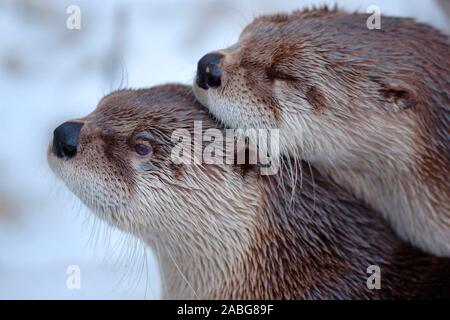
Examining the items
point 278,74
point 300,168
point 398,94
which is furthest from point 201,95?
point 398,94

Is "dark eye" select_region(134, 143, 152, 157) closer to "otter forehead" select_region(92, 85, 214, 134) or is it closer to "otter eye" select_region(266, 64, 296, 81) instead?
"otter forehead" select_region(92, 85, 214, 134)

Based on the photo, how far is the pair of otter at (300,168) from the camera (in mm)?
1854

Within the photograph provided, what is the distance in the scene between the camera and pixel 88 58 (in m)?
3.62

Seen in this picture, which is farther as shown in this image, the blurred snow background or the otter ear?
the blurred snow background

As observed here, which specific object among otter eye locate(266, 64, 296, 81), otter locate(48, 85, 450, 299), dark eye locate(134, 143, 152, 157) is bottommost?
otter locate(48, 85, 450, 299)

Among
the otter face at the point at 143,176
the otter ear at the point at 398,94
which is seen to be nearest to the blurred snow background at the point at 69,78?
the otter face at the point at 143,176

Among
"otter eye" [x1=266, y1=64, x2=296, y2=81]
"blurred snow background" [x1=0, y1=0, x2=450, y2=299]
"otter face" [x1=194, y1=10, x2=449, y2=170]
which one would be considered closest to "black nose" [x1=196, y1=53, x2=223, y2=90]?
"otter face" [x1=194, y1=10, x2=449, y2=170]

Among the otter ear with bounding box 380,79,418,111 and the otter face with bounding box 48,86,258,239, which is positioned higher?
the otter ear with bounding box 380,79,418,111

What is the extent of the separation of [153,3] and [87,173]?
206 cm

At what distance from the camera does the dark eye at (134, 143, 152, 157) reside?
1879 millimetres

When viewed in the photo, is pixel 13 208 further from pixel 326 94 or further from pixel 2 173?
pixel 326 94

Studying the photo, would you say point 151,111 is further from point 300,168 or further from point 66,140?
point 300,168

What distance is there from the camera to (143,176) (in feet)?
6.13

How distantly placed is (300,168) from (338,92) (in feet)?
0.65
